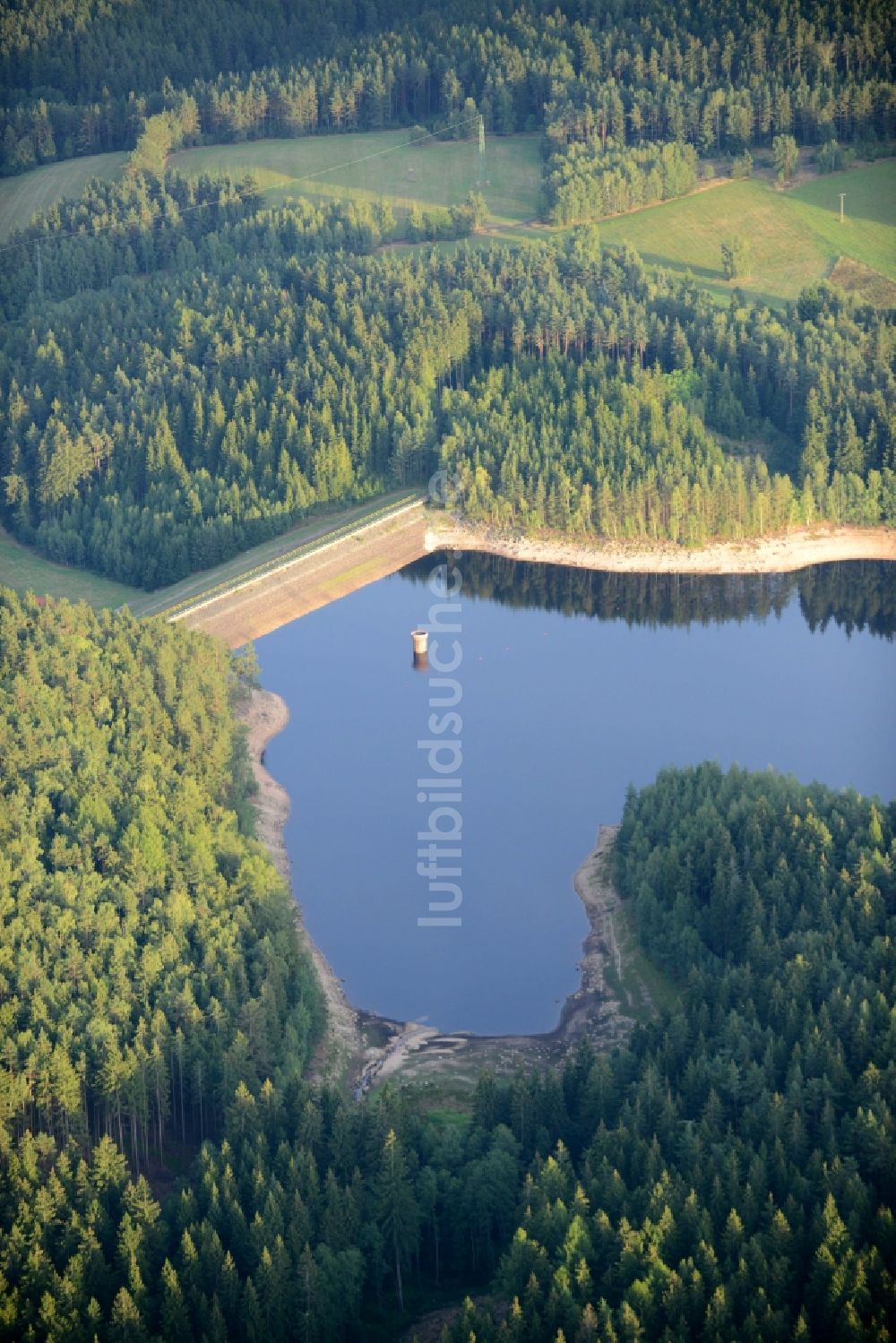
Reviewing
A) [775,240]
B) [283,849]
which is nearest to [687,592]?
[283,849]

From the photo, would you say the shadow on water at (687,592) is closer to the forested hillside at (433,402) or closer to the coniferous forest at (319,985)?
the coniferous forest at (319,985)

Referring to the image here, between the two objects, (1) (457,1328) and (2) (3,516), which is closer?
(1) (457,1328)

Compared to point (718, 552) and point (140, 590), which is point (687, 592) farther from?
point (140, 590)

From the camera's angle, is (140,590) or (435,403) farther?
(435,403)

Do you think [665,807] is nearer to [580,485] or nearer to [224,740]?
[224,740]

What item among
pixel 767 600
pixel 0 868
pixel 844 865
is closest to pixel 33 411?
pixel 767 600

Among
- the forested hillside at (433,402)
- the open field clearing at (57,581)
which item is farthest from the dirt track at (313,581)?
the open field clearing at (57,581)

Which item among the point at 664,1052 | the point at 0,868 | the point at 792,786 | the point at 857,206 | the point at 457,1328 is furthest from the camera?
the point at 857,206
